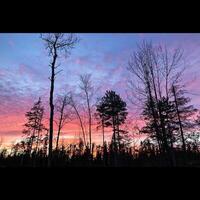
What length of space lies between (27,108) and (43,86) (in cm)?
842

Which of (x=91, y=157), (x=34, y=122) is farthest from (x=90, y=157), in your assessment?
(x=34, y=122)

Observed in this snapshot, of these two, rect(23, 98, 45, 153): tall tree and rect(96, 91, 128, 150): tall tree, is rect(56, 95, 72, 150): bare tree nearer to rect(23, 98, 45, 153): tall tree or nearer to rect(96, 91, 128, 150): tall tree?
rect(96, 91, 128, 150): tall tree

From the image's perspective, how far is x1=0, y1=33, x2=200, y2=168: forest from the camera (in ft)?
45.9

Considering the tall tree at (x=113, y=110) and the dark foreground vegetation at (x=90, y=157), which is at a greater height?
the tall tree at (x=113, y=110)

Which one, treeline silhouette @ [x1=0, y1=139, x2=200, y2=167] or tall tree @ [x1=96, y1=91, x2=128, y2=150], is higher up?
tall tree @ [x1=96, y1=91, x2=128, y2=150]

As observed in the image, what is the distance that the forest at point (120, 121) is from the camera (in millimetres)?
14000

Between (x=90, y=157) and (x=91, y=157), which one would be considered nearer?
(x=90, y=157)

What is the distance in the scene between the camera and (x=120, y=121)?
24094mm

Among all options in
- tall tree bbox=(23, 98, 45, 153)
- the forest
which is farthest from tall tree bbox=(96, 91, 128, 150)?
tall tree bbox=(23, 98, 45, 153)

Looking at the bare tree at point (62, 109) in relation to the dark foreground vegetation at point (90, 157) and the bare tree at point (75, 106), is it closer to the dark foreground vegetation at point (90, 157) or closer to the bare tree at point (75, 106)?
the bare tree at point (75, 106)

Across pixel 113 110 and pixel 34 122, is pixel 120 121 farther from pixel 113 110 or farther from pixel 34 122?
pixel 34 122

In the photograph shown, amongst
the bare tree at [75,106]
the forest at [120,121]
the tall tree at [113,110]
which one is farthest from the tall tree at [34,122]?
the tall tree at [113,110]

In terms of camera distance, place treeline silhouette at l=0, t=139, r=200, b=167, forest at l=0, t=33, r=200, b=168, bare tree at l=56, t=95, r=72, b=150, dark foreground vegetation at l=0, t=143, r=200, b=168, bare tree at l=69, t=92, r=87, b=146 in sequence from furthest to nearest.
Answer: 1. dark foreground vegetation at l=0, t=143, r=200, b=168
2. treeline silhouette at l=0, t=139, r=200, b=167
3. bare tree at l=69, t=92, r=87, b=146
4. bare tree at l=56, t=95, r=72, b=150
5. forest at l=0, t=33, r=200, b=168
